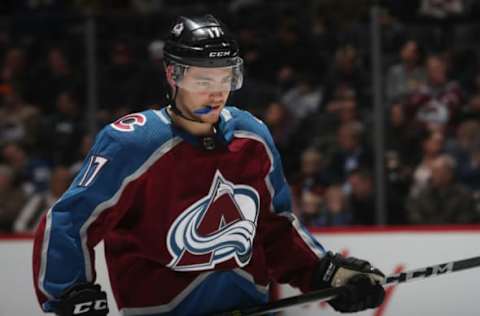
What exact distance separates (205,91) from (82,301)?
0.56 metres

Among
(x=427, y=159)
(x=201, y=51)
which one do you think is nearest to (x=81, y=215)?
(x=201, y=51)

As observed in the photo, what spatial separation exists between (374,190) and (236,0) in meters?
1.81

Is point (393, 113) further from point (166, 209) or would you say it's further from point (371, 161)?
point (166, 209)

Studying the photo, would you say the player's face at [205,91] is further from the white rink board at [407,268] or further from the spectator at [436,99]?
the spectator at [436,99]

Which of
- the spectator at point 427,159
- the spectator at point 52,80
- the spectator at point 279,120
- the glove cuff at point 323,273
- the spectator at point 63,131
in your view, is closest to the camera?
the glove cuff at point 323,273

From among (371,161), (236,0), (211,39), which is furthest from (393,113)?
(211,39)

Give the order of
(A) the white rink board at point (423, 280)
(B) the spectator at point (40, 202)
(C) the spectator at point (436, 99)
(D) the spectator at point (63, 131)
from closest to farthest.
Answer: (A) the white rink board at point (423, 280) → (C) the spectator at point (436, 99) → (B) the spectator at point (40, 202) → (D) the spectator at point (63, 131)

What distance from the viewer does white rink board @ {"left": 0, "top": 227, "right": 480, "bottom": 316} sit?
365 cm

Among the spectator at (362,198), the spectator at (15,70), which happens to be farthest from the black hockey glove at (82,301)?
the spectator at (15,70)

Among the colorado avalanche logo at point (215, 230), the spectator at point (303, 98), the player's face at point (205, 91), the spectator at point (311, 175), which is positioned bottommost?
the spectator at point (311, 175)

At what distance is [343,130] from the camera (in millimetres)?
5570

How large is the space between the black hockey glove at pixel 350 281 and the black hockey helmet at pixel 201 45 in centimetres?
60

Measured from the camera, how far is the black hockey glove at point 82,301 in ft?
8.16

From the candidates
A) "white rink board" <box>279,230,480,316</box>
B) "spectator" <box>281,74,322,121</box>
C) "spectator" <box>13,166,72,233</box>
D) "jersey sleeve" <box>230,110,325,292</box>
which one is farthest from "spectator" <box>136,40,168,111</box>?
"jersey sleeve" <box>230,110,325,292</box>
